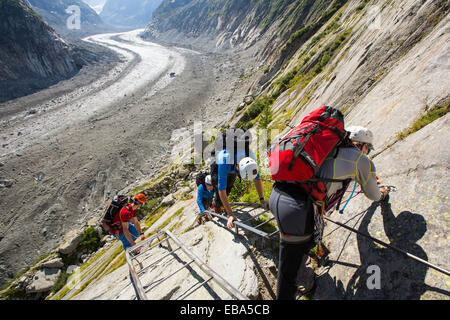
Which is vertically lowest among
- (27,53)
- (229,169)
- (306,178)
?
(229,169)

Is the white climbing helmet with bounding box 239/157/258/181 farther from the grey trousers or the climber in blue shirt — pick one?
the grey trousers

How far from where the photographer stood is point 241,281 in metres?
4.38

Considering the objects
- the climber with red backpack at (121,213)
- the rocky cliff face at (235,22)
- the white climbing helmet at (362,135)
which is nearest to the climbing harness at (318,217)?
the white climbing helmet at (362,135)

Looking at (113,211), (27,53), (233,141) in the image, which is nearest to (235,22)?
(27,53)

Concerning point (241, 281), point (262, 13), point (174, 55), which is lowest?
point (241, 281)

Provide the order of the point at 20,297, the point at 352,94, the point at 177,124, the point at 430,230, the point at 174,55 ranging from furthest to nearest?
1. the point at 174,55
2. the point at 177,124
3. the point at 20,297
4. the point at 352,94
5. the point at 430,230

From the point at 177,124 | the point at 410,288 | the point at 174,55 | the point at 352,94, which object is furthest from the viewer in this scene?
the point at 174,55

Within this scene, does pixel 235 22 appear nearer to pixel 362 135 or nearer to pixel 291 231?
pixel 362 135

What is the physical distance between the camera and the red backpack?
3.45m

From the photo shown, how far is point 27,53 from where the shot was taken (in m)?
60.5

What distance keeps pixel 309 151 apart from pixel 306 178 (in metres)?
0.42

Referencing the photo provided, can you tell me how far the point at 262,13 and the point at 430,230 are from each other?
114 metres
